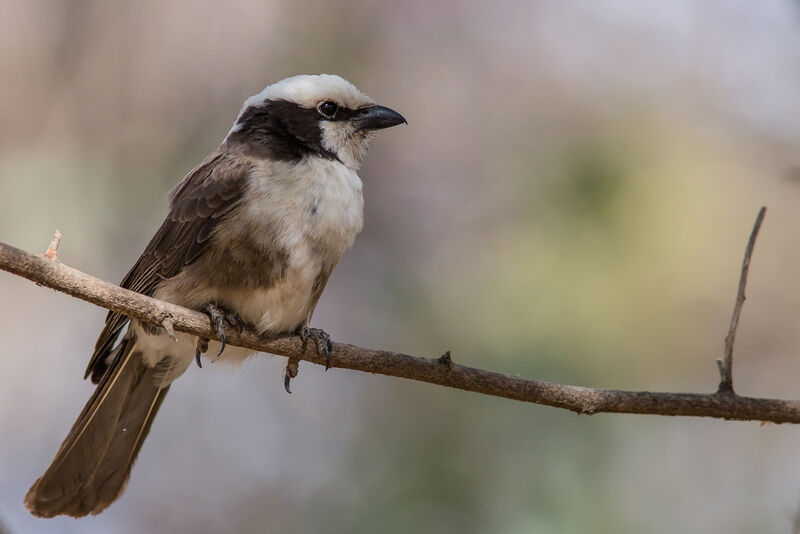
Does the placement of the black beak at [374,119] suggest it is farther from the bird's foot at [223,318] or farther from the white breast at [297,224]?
the bird's foot at [223,318]

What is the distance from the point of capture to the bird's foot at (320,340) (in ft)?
11.2

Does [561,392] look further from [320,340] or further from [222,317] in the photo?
[222,317]

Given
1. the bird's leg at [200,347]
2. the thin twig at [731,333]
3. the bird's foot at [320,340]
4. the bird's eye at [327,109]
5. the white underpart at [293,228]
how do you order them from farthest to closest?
the bird's eye at [327,109] → the bird's leg at [200,347] → the white underpart at [293,228] → the bird's foot at [320,340] → the thin twig at [731,333]

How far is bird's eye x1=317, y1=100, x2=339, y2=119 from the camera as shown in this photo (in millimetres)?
4180

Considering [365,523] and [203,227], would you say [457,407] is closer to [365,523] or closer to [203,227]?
[365,523]

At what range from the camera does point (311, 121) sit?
13.5 ft

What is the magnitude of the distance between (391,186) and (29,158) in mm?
2254

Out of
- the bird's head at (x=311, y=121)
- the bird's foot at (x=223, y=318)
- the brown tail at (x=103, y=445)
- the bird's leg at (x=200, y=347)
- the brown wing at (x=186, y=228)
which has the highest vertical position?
the bird's head at (x=311, y=121)

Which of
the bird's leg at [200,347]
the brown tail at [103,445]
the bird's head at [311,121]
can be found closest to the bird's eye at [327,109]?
the bird's head at [311,121]

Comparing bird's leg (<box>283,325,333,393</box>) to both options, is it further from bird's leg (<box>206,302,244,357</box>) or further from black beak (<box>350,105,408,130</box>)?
black beak (<box>350,105,408,130</box>)

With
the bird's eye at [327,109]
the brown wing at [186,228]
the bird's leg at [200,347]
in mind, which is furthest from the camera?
the bird's eye at [327,109]

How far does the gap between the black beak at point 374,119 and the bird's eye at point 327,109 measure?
9 centimetres

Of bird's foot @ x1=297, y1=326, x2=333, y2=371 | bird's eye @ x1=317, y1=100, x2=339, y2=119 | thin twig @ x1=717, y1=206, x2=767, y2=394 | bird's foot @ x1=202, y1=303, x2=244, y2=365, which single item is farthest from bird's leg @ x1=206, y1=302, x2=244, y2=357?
thin twig @ x1=717, y1=206, x2=767, y2=394

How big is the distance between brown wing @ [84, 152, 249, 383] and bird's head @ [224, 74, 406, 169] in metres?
0.16
